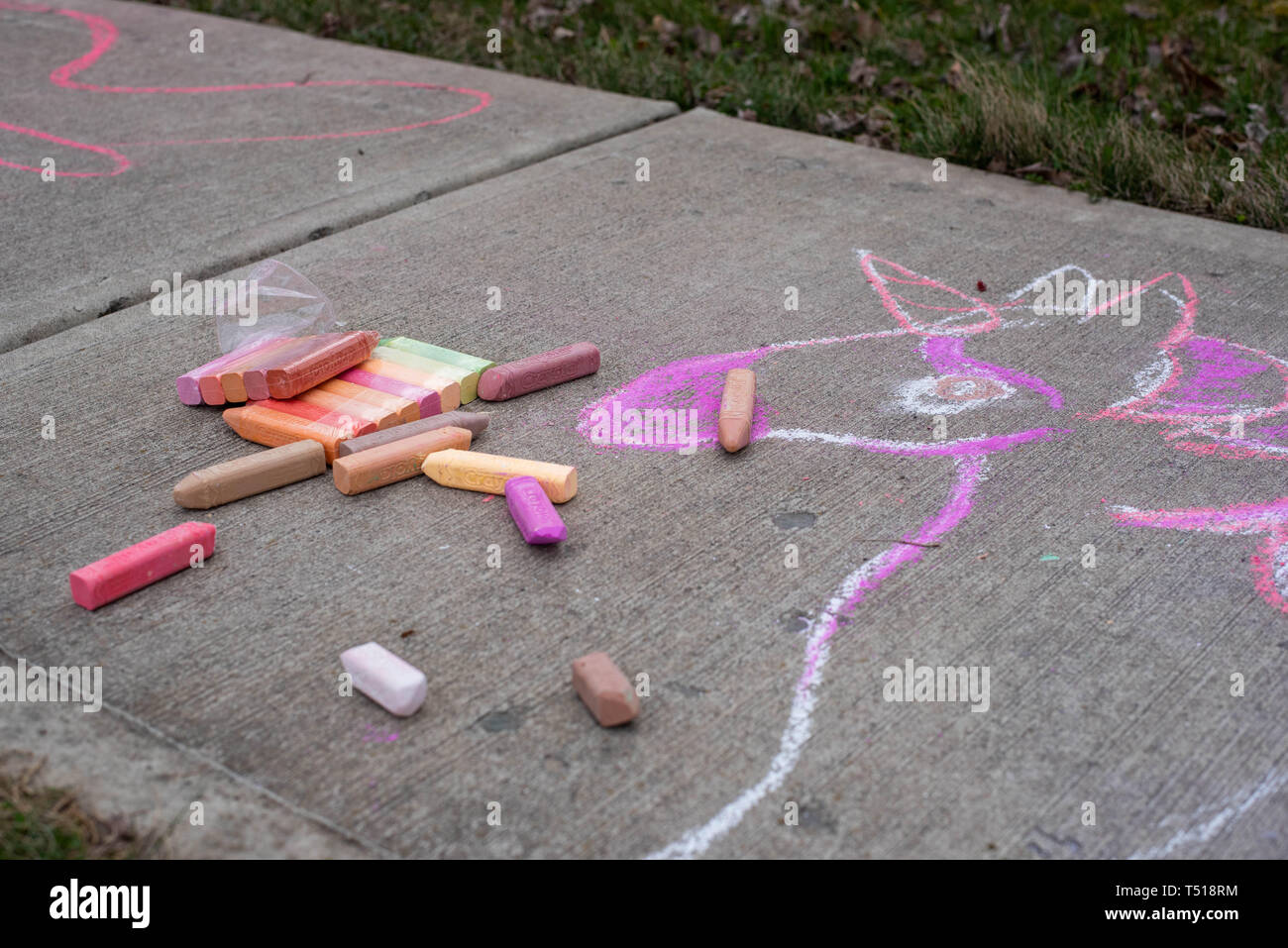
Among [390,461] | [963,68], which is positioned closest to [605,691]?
[390,461]

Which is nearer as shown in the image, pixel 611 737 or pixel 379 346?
pixel 611 737

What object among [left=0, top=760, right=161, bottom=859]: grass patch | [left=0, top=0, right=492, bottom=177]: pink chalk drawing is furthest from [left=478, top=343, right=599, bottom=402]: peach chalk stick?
[left=0, top=0, right=492, bottom=177]: pink chalk drawing

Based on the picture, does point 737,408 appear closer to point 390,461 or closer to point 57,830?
point 390,461

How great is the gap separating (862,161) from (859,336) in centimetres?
164

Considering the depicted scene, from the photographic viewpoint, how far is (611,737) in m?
2.19

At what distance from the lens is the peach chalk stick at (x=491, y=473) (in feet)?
9.30

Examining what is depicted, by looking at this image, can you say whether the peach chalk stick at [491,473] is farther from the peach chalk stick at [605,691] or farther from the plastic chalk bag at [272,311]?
the plastic chalk bag at [272,311]

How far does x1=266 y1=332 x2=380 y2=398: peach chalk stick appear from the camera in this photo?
3137 millimetres

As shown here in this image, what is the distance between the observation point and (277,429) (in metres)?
3.02

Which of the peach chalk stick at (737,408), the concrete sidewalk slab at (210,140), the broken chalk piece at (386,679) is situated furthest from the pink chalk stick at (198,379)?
the peach chalk stick at (737,408)

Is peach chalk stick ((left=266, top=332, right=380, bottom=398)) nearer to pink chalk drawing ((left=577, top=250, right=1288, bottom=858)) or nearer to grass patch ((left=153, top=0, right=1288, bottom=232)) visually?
pink chalk drawing ((left=577, top=250, right=1288, bottom=858))

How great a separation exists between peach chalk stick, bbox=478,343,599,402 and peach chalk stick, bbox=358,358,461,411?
0.09 meters
